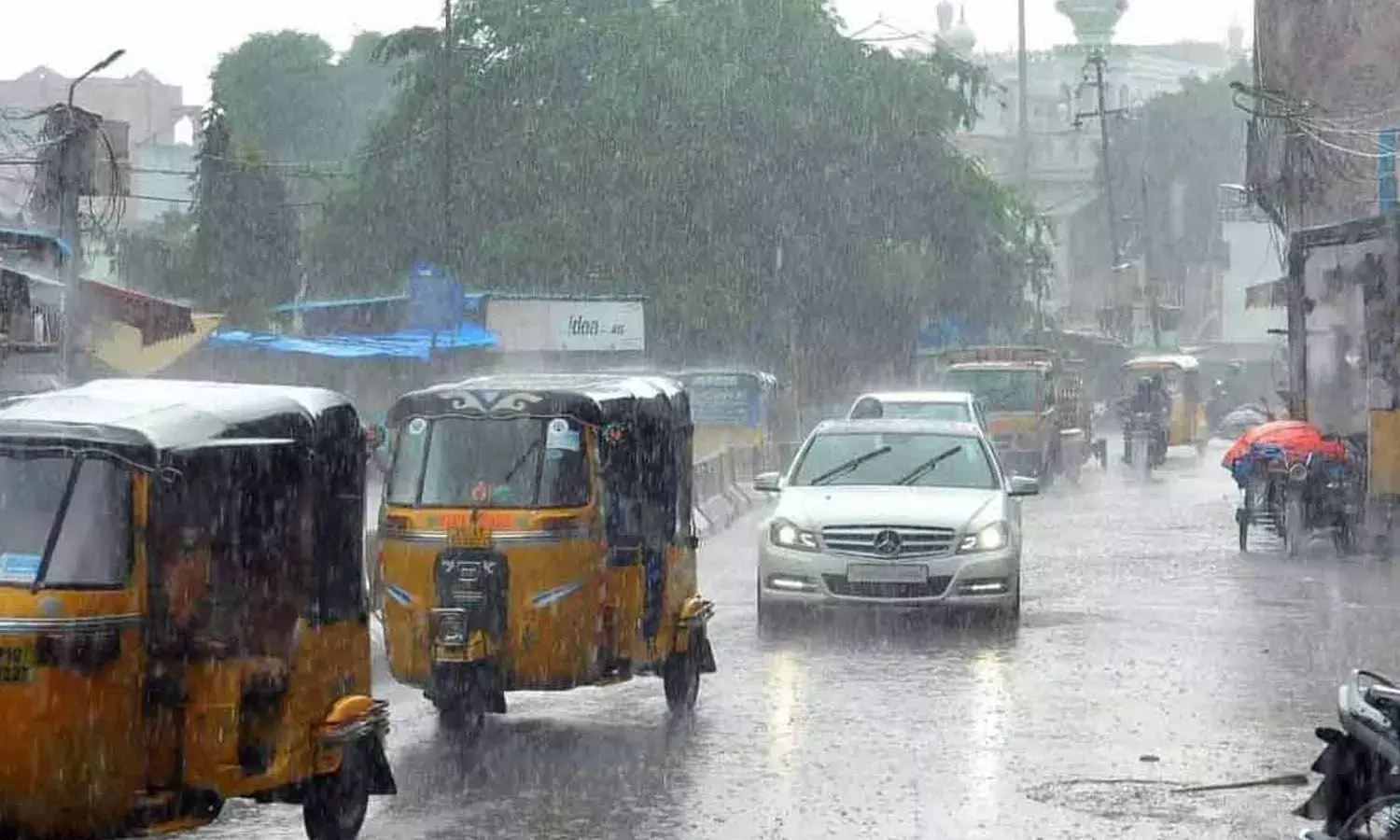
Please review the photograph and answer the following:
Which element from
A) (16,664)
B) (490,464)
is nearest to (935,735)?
(490,464)

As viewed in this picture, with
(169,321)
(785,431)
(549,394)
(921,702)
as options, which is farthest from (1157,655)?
(785,431)

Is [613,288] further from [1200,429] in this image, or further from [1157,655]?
[1157,655]

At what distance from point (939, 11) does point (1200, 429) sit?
95.6m

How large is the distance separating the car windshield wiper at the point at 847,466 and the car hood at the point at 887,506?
410 mm

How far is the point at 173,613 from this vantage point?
24.7 ft

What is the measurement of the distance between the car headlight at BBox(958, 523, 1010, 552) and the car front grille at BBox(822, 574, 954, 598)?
28cm

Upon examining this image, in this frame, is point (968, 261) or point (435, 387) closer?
point (435, 387)

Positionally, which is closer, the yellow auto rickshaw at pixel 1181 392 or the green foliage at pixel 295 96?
the yellow auto rickshaw at pixel 1181 392

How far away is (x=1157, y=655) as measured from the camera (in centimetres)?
1512

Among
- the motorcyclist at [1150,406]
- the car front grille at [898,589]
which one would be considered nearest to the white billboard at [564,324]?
the motorcyclist at [1150,406]

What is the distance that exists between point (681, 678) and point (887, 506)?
4463 millimetres

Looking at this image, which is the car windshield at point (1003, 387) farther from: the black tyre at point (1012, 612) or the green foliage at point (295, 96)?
the green foliage at point (295, 96)

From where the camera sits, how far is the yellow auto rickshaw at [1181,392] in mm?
52906

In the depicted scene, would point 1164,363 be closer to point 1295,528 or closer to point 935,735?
point 1295,528
